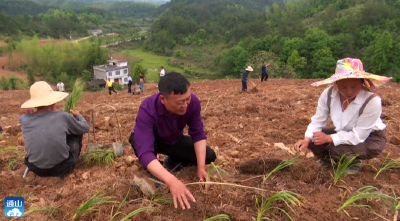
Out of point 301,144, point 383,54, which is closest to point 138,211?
point 301,144

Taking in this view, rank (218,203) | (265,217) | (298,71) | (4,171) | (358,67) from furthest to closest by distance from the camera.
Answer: (298,71), (4,171), (358,67), (218,203), (265,217)

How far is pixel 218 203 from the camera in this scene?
75.5 inches

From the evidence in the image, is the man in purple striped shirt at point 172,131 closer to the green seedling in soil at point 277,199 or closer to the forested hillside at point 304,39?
the green seedling in soil at point 277,199

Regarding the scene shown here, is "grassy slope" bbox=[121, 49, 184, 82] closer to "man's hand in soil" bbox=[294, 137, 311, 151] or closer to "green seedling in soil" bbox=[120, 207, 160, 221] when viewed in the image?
"man's hand in soil" bbox=[294, 137, 311, 151]

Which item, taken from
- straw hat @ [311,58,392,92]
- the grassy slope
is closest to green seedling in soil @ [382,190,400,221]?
straw hat @ [311,58,392,92]

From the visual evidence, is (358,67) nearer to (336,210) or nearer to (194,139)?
(336,210)

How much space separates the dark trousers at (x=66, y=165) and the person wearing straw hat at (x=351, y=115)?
81.8 inches

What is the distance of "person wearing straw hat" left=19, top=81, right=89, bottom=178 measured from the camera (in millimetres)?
2484

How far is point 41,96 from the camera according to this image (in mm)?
2598

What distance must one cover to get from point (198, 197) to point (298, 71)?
33.2 meters

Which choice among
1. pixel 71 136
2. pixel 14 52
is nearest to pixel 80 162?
pixel 71 136

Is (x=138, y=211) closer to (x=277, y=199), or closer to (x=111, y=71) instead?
(x=277, y=199)

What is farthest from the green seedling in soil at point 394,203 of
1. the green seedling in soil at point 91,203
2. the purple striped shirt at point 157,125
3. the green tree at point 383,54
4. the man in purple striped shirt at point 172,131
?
the green tree at point 383,54

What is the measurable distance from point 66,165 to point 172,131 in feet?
3.92
